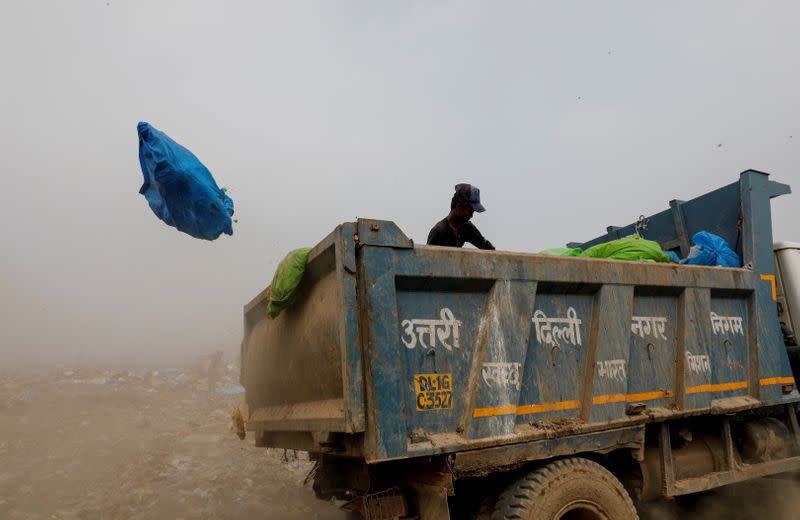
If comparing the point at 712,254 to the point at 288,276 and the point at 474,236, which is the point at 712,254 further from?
the point at 288,276

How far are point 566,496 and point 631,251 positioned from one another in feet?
5.20

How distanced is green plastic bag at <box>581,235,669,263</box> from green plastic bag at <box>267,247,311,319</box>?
1919 mm

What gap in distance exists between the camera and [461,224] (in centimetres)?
380

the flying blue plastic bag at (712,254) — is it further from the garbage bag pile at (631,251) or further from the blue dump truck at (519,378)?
the garbage bag pile at (631,251)

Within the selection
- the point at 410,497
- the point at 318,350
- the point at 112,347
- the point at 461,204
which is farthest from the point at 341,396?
the point at 112,347

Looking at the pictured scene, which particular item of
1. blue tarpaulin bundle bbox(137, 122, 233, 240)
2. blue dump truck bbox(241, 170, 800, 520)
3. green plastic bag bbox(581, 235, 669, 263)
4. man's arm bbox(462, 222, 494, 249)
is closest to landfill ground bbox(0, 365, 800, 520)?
blue dump truck bbox(241, 170, 800, 520)

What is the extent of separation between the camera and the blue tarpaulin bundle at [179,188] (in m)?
2.97

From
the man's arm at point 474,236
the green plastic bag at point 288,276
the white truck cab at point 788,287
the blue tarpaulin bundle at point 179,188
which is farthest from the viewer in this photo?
the white truck cab at point 788,287

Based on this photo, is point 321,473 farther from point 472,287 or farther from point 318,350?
point 472,287

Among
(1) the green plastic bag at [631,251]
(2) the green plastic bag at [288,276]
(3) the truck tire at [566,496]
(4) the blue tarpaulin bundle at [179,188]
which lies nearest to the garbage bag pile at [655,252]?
(1) the green plastic bag at [631,251]

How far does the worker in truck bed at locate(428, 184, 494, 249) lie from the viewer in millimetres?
3695

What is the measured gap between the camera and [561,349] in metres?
2.69

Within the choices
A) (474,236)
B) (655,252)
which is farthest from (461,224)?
(655,252)

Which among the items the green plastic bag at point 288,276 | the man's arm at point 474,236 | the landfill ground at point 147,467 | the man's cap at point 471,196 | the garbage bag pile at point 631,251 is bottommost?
the landfill ground at point 147,467
